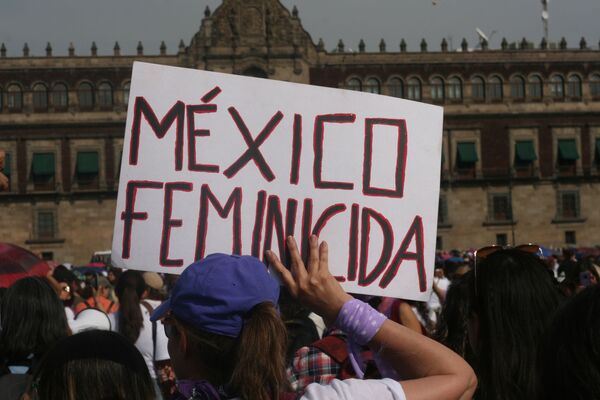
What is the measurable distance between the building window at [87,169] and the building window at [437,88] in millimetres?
16616

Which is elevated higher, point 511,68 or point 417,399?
point 511,68

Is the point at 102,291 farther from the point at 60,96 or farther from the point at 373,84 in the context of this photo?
the point at 373,84

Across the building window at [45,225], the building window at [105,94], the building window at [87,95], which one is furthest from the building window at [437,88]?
the building window at [45,225]

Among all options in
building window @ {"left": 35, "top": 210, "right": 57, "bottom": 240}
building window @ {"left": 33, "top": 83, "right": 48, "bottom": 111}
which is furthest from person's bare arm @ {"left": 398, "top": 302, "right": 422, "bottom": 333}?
building window @ {"left": 33, "top": 83, "right": 48, "bottom": 111}

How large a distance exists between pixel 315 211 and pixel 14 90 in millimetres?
47493

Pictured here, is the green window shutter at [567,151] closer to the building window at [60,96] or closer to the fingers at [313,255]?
the building window at [60,96]

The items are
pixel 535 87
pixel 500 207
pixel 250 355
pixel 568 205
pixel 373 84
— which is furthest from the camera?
pixel 535 87

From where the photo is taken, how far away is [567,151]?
2023 inches

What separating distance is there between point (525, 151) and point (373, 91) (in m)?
8.71

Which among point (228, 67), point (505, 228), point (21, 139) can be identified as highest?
point (228, 67)

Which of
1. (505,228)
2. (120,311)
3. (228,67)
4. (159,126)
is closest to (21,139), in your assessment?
(228,67)

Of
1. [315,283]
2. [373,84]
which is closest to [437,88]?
[373,84]

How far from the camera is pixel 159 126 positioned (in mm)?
3693

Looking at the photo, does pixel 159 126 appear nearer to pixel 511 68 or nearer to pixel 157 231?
pixel 157 231
